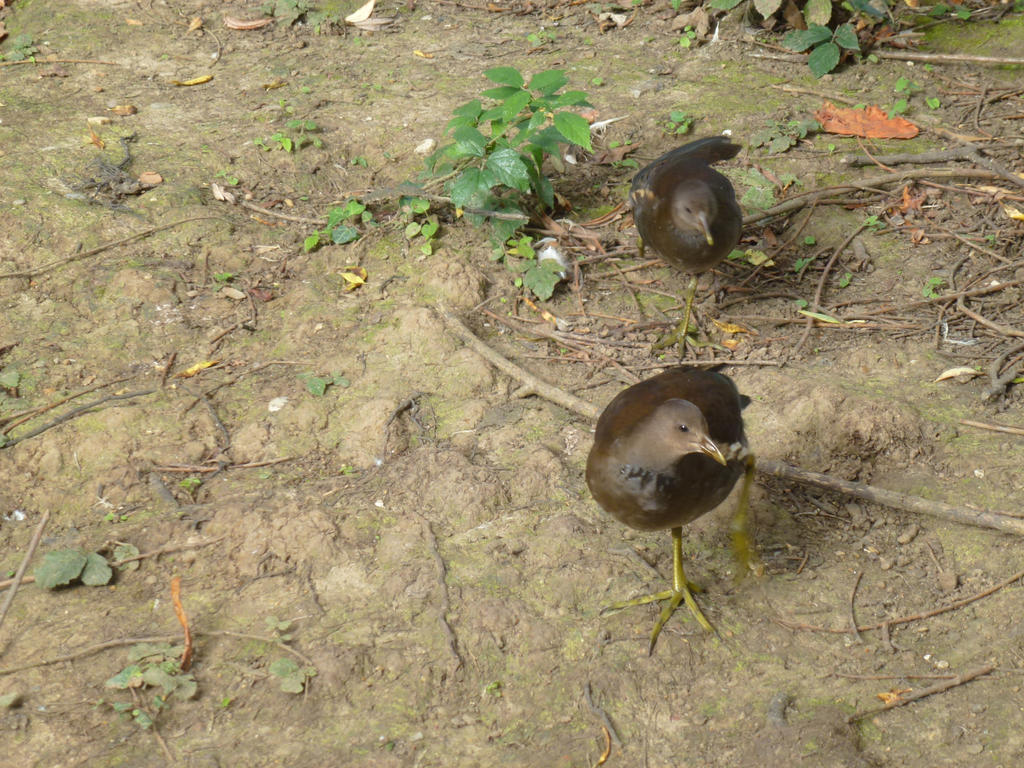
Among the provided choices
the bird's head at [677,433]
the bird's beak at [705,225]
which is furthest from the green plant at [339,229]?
the bird's head at [677,433]

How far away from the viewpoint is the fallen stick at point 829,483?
3.31m

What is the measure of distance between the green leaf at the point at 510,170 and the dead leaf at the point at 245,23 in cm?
303

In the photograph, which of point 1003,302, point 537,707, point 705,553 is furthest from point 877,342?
point 537,707

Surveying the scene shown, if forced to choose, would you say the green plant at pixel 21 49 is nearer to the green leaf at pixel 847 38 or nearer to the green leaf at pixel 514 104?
the green leaf at pixel 514 104

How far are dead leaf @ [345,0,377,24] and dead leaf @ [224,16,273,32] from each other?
22.8 inches

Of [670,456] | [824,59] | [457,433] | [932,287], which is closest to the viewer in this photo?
[670,456]

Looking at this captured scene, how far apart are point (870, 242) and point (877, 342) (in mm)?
828

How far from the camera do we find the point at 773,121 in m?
5.59

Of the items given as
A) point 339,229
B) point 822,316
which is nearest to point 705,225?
point 822,316

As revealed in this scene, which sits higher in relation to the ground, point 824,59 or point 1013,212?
point 824,59

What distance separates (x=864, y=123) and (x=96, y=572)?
4797 millimetres

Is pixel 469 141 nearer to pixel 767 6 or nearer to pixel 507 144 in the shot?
pixel 507 144

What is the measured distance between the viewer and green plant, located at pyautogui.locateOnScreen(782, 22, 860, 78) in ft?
A: 19.5

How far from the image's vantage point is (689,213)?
420 centimetres
